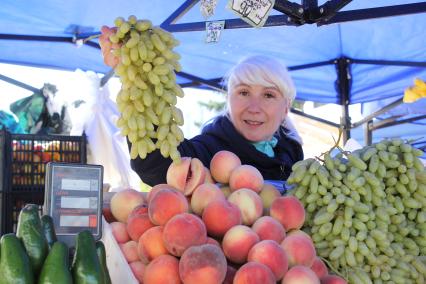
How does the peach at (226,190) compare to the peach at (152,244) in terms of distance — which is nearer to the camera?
the peach at (152,244)

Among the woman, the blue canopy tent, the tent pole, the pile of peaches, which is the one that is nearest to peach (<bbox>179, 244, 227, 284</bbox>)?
the pile of peaches

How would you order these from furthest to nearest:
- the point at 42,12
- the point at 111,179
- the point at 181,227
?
the point at 111,179 → the point at 42,12 → the point at 181,227

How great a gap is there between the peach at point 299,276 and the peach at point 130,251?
395 mm

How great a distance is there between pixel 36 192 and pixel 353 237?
6.80 ft

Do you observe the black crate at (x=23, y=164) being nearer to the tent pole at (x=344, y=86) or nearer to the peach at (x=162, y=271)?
the peach at (x=162, y=271)

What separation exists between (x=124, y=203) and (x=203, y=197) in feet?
0.84

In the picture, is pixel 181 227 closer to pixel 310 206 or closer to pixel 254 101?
pixel 310 206

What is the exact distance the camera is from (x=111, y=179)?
3.83 m

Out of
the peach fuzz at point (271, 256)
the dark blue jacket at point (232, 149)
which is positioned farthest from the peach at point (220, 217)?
the dark blue jacket at point (232, 149)

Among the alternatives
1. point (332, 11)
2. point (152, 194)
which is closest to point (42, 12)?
point (332, 11)

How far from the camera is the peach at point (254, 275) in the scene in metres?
1.03

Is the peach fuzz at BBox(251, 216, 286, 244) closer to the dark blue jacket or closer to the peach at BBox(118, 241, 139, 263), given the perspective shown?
the peach at BBox(118, 241, 139, 263)

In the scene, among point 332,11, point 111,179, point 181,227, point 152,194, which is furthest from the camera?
point 111,179

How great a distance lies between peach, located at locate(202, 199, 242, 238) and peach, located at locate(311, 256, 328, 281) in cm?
24
